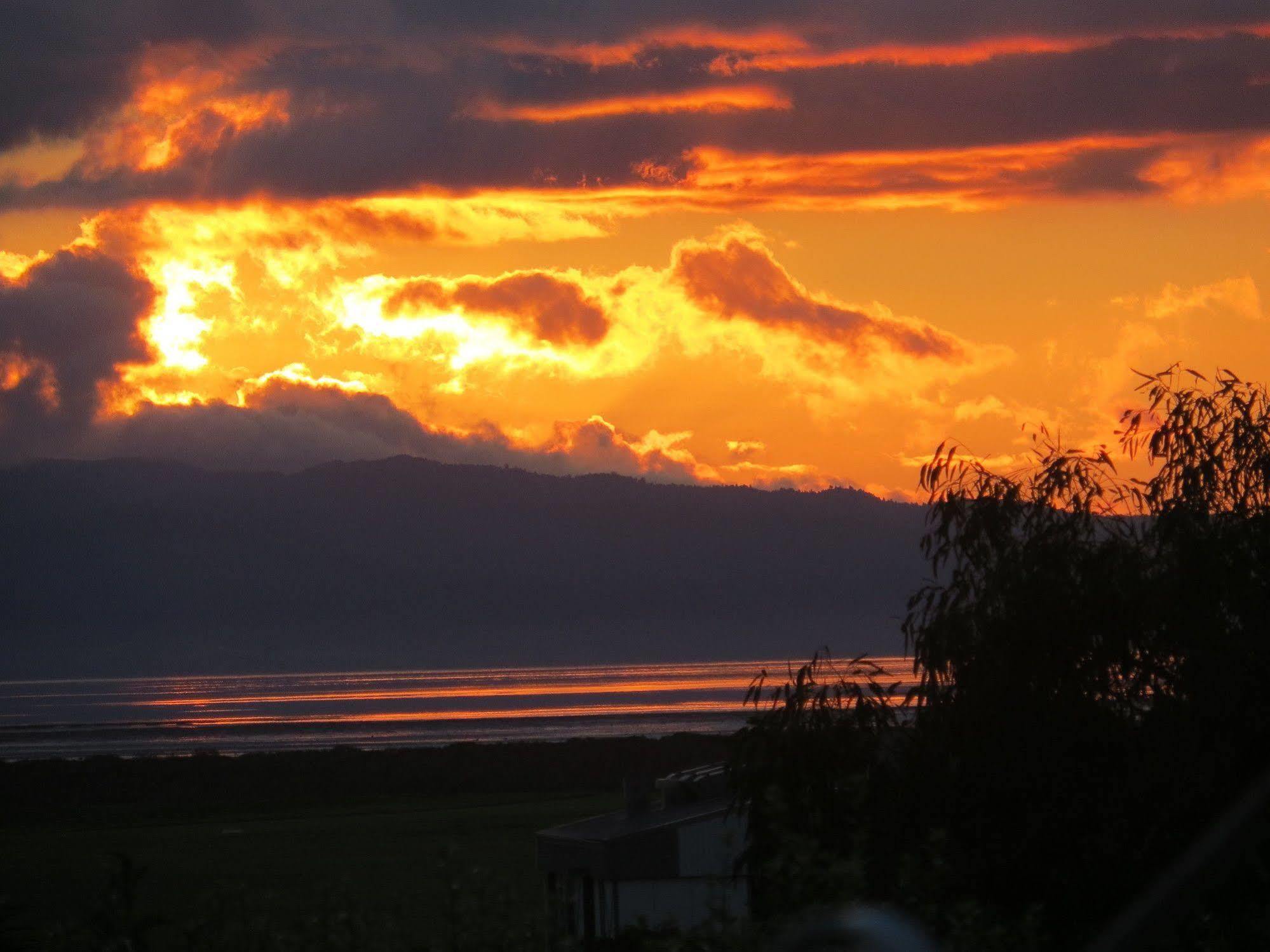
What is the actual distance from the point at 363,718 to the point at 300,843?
8135 cm

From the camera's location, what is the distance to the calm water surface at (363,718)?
106812 millimetres

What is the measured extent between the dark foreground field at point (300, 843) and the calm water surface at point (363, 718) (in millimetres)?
15590

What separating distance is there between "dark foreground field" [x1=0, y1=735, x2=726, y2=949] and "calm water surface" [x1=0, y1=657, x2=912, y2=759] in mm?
15590

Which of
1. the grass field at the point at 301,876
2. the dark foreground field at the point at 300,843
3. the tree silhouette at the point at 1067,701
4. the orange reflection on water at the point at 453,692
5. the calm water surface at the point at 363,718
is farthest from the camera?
the orange reflection on water at the point at 453,692

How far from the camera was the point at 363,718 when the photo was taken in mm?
135375

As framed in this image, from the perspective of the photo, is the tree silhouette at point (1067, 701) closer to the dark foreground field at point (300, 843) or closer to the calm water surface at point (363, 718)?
the dark foreground field at point (300, 843)

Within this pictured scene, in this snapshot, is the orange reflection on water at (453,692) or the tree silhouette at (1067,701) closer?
the tree silhouette at (1067,701)

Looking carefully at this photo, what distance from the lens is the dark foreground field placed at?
8977 mm

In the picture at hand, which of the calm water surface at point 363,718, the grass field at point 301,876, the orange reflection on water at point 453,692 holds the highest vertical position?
the grass field at point 301,876

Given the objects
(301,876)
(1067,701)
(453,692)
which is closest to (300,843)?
(301,876)

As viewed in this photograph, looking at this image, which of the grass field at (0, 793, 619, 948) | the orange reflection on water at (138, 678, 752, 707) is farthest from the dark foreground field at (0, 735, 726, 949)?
the orange reflection on water at (138, 678, 752, 707)

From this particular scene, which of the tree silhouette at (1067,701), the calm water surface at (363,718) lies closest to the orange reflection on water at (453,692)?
the calm water surface at (363,718)

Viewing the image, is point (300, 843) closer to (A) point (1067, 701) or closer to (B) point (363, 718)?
(A) point (1067, 701)

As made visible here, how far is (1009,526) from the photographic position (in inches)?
736
